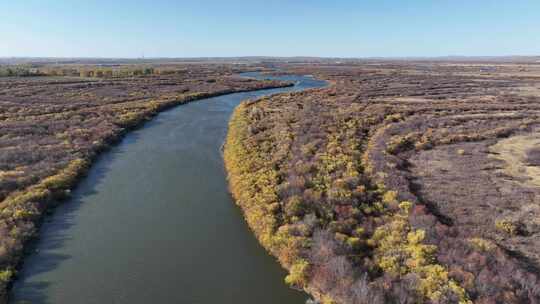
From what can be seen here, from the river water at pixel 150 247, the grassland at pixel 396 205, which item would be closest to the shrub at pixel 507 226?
the grassland at pixel 396 205

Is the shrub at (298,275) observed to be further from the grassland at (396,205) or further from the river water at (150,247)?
the river water at (150,247)

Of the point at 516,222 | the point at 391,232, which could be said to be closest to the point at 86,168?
the point at 391,232

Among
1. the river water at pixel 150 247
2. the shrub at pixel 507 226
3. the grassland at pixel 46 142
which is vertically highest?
the grassland at pixel 46 142

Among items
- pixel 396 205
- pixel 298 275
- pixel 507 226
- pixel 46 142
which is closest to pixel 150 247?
pixel 298 275

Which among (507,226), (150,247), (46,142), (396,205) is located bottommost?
(150,247)

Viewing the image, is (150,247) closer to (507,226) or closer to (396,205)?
(396,205)

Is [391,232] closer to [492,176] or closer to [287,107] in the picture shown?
[492,176]

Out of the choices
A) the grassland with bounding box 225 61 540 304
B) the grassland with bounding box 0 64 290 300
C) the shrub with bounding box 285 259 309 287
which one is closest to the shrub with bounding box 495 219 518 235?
the grassland with bounding box 225 61 540 304
